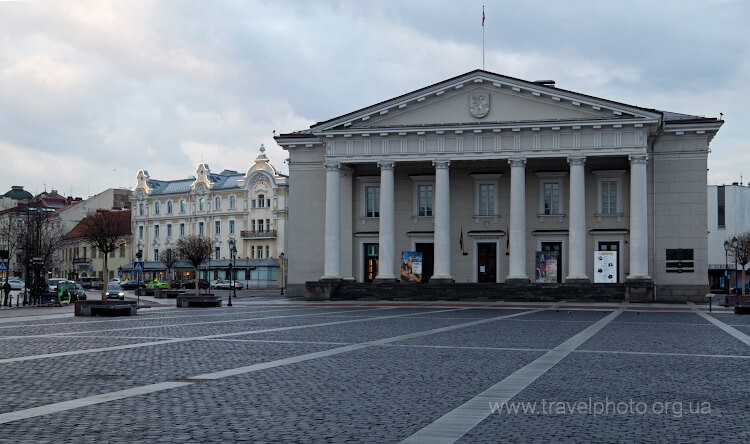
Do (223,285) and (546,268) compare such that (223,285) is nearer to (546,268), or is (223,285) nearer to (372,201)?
(372,201)

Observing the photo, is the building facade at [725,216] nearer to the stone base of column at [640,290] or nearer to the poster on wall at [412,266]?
the stone base of column at [640,290]

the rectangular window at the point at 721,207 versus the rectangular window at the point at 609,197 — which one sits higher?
the rectangular window at the point at 721,207

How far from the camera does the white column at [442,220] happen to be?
48344 millimetres

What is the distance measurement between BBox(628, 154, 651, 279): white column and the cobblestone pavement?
82.4ft

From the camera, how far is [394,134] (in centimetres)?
4931

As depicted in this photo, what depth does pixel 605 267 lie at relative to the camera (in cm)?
4728

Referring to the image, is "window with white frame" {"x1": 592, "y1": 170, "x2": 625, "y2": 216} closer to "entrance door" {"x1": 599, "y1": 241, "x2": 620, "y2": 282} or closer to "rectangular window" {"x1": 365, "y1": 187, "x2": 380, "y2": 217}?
"entrance door" {"x1": 599, "y1": 241, "x2": 620, "y2": 282}

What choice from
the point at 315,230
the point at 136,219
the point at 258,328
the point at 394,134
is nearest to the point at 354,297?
the point at 315,230

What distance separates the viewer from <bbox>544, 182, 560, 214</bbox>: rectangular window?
5019 centimetres

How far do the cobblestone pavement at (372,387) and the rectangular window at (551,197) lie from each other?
29.6 metres

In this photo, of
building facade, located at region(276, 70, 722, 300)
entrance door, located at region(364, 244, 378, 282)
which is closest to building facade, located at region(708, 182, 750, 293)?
building facade, located at region(276, 70, 722, 300)

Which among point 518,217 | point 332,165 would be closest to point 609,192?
point 518,217

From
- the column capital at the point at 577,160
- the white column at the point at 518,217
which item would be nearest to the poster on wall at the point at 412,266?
the white column at the point at 518,217

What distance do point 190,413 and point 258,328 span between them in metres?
14.0
